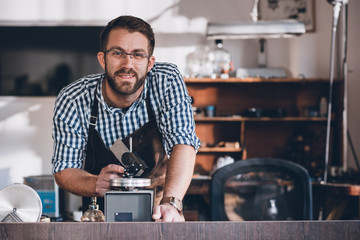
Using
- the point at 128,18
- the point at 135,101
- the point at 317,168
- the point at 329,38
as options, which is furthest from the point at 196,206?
the point at 128,18

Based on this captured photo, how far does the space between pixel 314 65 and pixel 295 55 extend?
0.61 feet

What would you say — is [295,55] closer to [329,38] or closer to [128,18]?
[329,38]

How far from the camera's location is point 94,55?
13.5ft

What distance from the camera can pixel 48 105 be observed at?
412cm

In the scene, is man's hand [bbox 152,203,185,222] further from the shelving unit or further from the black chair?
the shelving unit

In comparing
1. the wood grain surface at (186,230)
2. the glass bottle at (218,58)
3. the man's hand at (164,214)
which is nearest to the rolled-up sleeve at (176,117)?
the man's hand at (164,214)

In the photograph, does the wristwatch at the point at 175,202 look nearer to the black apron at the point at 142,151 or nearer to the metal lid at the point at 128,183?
the metal lid at the point at 128,183

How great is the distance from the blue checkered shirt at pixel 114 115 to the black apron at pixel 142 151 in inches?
0.8

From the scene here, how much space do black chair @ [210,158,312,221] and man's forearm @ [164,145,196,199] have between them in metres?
0.29

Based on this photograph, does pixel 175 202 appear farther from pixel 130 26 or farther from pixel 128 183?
pixel 130 26

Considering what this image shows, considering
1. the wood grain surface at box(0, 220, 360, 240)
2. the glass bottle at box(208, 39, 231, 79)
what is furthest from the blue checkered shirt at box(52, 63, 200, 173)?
the glass bottle at box(208, 39, 231, 79)

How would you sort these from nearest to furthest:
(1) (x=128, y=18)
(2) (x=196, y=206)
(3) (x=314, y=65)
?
(1) (x=128, y=18)
(2) (x=196, y=206)
(3) (x=314, y=65)

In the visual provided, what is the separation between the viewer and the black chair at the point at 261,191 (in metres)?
1.79

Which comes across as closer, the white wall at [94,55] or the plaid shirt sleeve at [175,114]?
the plaid shirt sleeve at [175,114]
